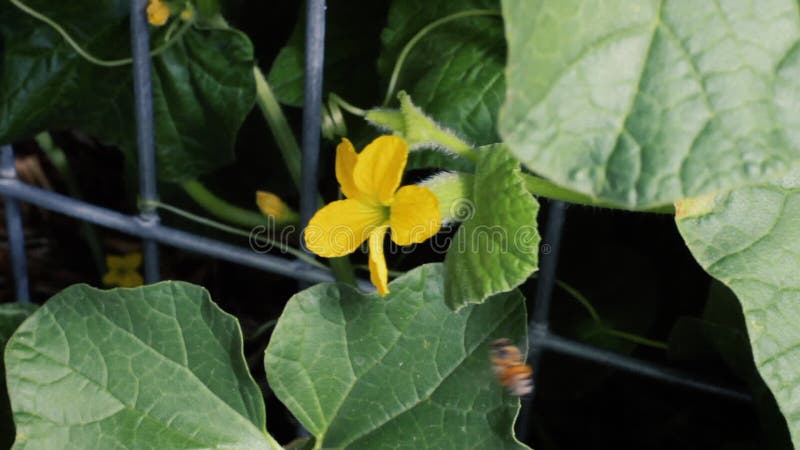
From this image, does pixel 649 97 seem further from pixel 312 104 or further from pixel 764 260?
pixel 312 104

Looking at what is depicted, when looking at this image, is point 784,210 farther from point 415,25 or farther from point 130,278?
point 130,278

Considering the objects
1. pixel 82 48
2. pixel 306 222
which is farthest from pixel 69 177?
pixel 306 222

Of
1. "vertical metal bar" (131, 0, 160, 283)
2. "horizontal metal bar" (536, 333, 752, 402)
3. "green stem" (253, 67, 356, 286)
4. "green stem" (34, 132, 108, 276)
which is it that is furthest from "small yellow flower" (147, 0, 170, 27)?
"green stem" (34, 132, 108, 276)

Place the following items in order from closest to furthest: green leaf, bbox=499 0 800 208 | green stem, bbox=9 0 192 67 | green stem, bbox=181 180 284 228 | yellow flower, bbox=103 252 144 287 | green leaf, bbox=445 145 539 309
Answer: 1. green leaf, bbox=499 0 800 208
2. green leaf, bbox=445 145 539 309
3. green stem, bbox=9 0 192 67
4. green stem, bbox=181 180 284 228
5. yellow flower, bbox=103 252 144 287

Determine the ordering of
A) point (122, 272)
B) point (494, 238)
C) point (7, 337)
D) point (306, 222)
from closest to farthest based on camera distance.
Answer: point (494, 238), point (306, 222), point (7, 337), point (122, 272)

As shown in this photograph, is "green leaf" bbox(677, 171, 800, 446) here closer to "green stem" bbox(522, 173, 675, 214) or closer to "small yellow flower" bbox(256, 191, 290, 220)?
"green stem" bbox(522, 173, 675, 214)

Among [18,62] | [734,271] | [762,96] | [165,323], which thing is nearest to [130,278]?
[18,62]
